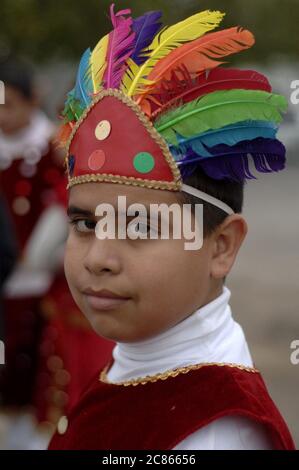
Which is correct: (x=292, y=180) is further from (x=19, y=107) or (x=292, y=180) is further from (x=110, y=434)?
(x=110, y=434)

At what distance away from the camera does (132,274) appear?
7.80ft

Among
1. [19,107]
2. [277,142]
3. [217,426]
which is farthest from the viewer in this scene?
[19,107]

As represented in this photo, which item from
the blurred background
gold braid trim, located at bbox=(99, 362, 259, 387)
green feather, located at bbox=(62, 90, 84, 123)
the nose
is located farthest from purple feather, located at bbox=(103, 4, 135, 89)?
the blurred background

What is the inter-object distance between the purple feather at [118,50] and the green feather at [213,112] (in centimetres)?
20

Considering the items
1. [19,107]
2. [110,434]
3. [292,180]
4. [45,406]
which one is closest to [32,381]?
[45,406]

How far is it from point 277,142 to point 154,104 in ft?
1.10

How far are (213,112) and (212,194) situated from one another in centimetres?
21

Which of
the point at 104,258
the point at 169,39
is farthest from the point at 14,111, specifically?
the point at 104,258

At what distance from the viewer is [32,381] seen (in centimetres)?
584

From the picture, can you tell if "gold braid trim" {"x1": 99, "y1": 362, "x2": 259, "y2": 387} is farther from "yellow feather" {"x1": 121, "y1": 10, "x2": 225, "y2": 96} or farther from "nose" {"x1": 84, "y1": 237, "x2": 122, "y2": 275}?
"yellow feather" {"x1": 121, "y1": 10, "x2": 225, "y2": 96}

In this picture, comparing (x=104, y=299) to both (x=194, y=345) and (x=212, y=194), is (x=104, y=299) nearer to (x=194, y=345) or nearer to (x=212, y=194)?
(x=194, y=345)

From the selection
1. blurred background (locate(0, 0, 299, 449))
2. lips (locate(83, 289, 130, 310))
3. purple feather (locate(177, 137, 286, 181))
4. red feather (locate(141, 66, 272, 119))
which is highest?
red feather (locate(141, 66, 272, 119))

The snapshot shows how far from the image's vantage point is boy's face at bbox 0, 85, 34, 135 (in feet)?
19.9

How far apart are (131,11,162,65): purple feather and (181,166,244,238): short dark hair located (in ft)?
1.16
